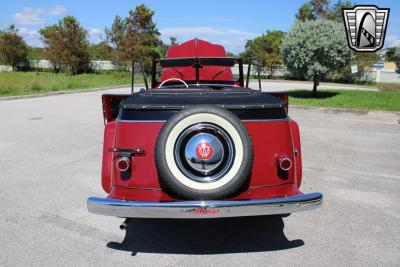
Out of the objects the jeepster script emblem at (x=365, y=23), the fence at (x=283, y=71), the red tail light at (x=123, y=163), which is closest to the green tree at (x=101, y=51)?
the fence at (x=283, y=71)

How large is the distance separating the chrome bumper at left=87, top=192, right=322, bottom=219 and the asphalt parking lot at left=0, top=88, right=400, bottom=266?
19.7 inches

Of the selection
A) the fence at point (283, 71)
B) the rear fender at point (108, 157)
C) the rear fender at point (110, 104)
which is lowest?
the rear fender at point (108, 157)

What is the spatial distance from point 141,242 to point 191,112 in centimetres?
134

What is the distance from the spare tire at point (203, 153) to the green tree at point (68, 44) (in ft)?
139

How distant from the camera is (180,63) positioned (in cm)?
506

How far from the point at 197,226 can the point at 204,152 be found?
45.4 inches

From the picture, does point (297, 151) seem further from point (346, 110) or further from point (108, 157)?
point (346, 110)

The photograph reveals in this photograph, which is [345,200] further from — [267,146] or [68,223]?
[68,223]

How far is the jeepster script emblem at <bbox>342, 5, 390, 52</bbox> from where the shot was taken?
15789 mm

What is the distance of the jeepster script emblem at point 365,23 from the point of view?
15.8 metres

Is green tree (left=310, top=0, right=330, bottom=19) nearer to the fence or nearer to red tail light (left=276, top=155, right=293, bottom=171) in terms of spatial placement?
the fence

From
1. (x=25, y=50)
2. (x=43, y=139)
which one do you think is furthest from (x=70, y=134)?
(x=25, y=50)

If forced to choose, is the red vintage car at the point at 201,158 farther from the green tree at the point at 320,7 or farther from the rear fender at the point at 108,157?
the green tree at the point at 320,7

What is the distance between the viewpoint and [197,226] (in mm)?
3922
